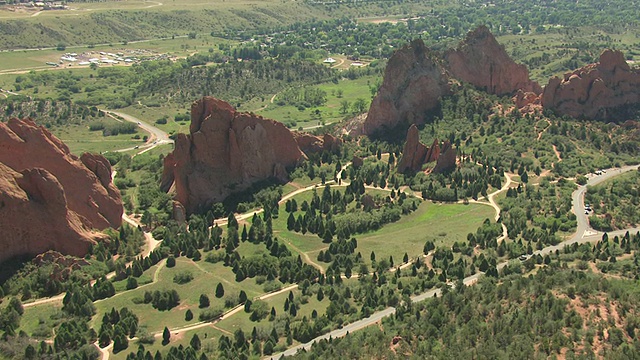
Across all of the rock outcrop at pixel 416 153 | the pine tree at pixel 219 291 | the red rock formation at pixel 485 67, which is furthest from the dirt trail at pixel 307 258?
the red rock formation at pixel 485 67

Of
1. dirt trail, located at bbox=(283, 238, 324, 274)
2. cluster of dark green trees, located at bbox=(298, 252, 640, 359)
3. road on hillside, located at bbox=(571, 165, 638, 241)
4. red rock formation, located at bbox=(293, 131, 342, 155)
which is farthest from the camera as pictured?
red rock formation, located at bbox=(293, 131, 342, 155)

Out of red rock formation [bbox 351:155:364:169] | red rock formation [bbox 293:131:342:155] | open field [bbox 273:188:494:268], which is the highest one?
red rock formation [bbox 293:131:342:155]

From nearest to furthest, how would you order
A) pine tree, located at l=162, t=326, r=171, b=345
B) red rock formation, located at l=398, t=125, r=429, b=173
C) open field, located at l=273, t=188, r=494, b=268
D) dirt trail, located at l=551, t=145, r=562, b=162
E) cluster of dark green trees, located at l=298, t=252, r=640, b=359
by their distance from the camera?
1. cluster of dark green trees, located at l=298, t=252, r=640, b=359
2. pine tree, located at l=162, t=326, r=171, b=345
3. open field, located at l=273, t=188, r=494, b=268
4. red rock formation, located at l=398, t=125, r=429, b=173
5. dirt trail, located at l=551, t=145, r=562, b=162

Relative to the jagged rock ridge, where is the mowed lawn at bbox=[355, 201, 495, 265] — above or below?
below

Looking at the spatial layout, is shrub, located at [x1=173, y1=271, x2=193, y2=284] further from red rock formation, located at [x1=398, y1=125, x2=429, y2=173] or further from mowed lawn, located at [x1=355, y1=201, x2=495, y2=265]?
red rock formation, located at [x1=398, y1=125, x2=429, y2=173]

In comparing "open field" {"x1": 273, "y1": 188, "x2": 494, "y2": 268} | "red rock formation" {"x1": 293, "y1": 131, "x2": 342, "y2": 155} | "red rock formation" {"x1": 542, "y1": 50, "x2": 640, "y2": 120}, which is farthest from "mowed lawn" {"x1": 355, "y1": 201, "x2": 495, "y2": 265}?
"red rock formation" {"x1": 542, "y1": 50, "x2": 640, "y2": 120}

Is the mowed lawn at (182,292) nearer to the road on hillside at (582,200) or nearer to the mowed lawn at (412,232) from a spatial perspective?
the mowed lawn at (412,232)

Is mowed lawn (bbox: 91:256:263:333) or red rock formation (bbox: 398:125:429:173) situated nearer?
mowed lawn (bbox: 91:256:263:333)

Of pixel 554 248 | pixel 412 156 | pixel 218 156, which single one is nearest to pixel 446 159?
pixel 412 156
